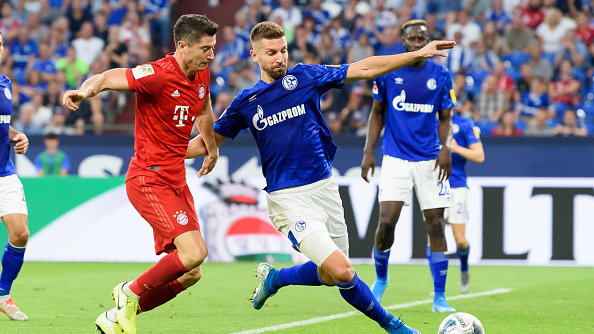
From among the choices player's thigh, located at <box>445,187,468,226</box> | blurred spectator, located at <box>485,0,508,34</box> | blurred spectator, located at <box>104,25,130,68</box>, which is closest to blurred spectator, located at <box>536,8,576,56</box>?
blurred spectator, located at <box>485,0,508,34</box>

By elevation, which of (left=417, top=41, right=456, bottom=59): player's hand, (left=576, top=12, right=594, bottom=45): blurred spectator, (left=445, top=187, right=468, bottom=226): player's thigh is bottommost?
(left=445, top=187, right=468, bottom=226): player's thigh

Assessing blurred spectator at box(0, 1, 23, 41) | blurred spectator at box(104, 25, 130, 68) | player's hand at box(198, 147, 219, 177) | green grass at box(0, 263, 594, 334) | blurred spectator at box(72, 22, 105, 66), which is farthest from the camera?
blurred spectator at box(0, 1, 23, 41)

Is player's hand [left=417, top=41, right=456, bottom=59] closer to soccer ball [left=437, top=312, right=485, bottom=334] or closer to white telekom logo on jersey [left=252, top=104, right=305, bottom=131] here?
white telekom logo on jersey [left=252, top=104, right=305, bottom=131]

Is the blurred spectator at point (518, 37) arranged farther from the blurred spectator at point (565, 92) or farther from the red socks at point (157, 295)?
the red socks at point (157, 295)

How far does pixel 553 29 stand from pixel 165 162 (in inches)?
539

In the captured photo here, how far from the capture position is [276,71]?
6922 millimetres

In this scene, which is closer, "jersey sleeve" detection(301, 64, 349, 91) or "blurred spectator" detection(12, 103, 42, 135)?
"jersey sleeve" detection(301, 64, 349, 91)

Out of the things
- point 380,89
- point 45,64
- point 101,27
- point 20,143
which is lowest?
point 20,143

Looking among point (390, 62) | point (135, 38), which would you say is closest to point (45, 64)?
point (135, 38)

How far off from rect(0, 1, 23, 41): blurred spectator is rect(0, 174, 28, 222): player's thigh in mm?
12792

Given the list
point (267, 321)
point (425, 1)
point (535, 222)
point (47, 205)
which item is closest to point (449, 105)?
point (267, 321)

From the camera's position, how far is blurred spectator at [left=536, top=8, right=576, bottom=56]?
19.0 m

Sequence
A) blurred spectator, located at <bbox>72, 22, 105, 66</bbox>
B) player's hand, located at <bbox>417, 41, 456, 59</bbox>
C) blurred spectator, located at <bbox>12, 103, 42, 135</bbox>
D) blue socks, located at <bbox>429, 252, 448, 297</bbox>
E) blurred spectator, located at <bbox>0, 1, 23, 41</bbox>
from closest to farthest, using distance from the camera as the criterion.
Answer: player's hand, located at <bbox>417, 41, 456, 59</bbox>
blue socks, located at <bbox>429, 252, 448, 297</bbox>
blurred spectator, located at <bbox>12, 103, 42, 135</bbox>
blurred spectator, located at <bbox>72, 22, 105, 66</bbox>
blurred spectator, located at <bbox>0, 1, 23, 41</bbox>

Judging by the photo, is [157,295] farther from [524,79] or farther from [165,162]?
[524,79]
